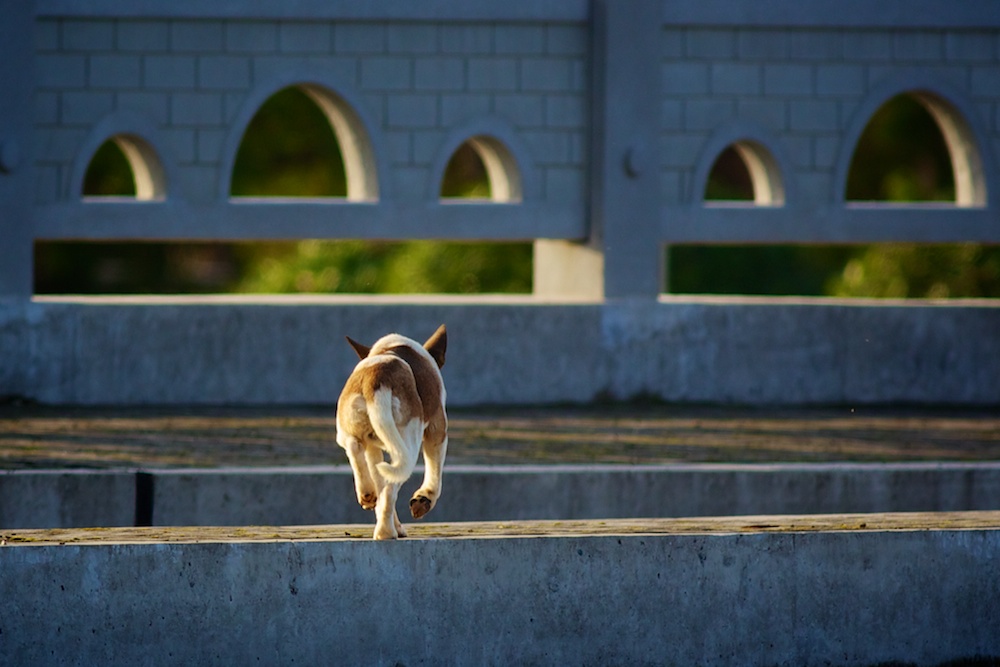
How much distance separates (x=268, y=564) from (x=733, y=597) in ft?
6.48

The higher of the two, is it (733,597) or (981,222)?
(981,222)

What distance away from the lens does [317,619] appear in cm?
579

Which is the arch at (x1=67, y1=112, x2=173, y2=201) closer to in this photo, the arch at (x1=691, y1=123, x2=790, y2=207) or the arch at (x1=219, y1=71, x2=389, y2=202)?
the arch at (x1=219, y1=71, x2=389, y2=202)

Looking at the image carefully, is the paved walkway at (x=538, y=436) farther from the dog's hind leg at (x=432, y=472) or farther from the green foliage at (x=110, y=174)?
the green foliage at (x=110, y=174)

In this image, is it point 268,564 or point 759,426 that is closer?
point 268,564

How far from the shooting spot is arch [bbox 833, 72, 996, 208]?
43.9 ft

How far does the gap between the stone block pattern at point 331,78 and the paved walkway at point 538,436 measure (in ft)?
7.31

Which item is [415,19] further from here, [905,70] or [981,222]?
[981,222]

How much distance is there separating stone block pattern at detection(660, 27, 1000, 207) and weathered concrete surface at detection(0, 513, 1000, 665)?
722cm

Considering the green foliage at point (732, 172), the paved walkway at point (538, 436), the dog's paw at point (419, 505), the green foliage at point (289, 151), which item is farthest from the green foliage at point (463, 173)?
the dog's paw at point (419, 505)

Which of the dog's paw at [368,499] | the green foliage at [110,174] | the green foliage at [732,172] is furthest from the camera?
the green foliage at [110,174]

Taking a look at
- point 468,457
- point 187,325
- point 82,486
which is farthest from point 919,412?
point 82,486

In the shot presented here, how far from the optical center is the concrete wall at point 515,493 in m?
8.48

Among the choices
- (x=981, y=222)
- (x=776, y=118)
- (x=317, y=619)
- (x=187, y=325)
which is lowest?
(x=317, y=619)
